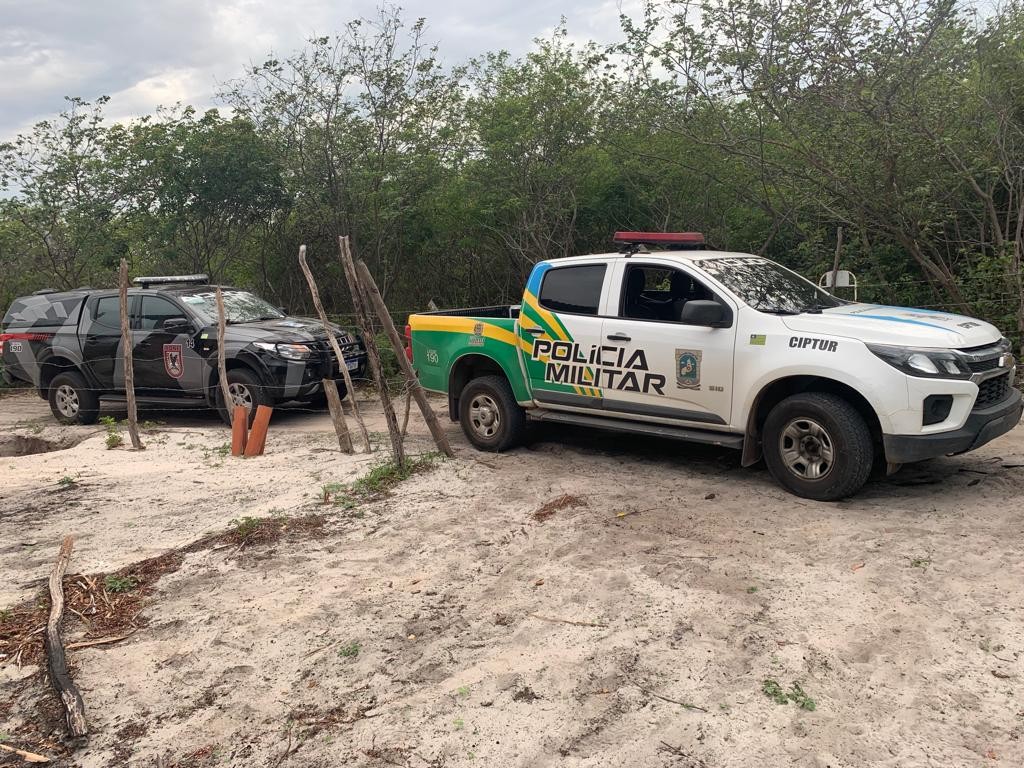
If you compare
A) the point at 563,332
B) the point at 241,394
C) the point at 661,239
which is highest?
the point at 661,239

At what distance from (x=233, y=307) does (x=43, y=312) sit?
2.89m

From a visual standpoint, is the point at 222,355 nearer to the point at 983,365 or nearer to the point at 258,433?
the point at 258,433

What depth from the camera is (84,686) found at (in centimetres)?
355

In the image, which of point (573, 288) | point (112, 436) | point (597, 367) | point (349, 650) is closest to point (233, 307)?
point (112, 436)

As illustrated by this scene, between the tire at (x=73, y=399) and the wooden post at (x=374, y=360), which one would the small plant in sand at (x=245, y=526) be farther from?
the tire at (x=73, y=399)

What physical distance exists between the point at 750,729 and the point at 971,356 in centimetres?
329

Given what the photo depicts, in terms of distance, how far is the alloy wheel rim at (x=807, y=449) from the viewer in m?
5.34

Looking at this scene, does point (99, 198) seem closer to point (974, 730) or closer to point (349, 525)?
point (349, 525)

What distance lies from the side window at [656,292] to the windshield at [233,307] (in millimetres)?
5460

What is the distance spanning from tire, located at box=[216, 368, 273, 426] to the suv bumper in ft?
22.6

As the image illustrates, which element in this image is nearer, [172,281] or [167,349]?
[167,349]

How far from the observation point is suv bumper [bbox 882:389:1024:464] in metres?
4.99

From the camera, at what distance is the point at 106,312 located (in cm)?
1054

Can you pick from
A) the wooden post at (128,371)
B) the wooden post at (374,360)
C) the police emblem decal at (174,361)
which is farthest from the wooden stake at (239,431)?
the police emblem decal at (174,361)
